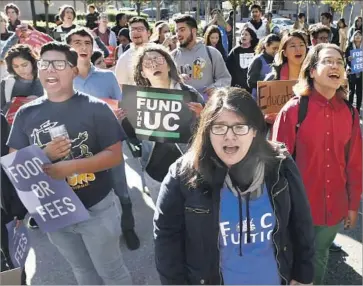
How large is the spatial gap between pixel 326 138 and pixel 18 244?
5.93 feet

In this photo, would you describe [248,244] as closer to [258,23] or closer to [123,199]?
[123,199]

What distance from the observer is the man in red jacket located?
2518 mm

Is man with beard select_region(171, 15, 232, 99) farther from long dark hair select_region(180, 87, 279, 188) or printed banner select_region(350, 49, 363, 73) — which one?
printed banner select_region(350, 49, 363, 73)

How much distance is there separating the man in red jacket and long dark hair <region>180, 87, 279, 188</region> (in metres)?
0.71

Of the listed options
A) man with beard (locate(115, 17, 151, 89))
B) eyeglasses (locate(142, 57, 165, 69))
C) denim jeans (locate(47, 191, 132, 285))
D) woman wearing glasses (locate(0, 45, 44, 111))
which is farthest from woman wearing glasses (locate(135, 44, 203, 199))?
woman wearing glasses (locate(0, 45, 44, 111))

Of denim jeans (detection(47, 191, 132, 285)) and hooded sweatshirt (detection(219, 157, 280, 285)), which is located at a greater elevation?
hooded sweatshirt (detection(219, 157, 280, 285))

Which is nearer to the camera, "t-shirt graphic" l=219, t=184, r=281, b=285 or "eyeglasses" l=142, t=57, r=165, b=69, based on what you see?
"t-shirt graphic" l=219, t=184, r=281, b=285

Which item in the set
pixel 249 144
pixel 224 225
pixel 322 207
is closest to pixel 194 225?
pixel 224 225

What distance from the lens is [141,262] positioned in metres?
3.58

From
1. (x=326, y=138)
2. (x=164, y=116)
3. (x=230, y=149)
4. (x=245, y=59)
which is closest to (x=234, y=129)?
(x=230, y=149)

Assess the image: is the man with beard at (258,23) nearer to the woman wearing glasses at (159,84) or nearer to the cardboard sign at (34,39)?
the cardboard sign at (34,39)

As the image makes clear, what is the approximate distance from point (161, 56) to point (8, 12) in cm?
639

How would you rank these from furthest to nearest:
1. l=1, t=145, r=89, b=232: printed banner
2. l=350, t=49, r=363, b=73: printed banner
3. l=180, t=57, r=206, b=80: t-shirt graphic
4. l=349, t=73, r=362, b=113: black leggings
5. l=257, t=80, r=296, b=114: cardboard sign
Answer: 1. l=349, t=73, r=362, b=113: black leggings
2. l=350, t=49, r=363, b=73: printed banner
3. l=180, t=57, r=206, b=80: t-shirt graphic
4. l=257, t=80, r=296, b=114: cardboard sign
5. l=1, t=145, r=89, b=232: printed banner

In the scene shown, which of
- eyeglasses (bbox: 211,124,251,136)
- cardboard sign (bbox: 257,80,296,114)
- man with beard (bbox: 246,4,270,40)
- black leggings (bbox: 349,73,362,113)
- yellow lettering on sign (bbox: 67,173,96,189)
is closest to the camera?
eyeglasses (bbox: 211,124,251,136)
